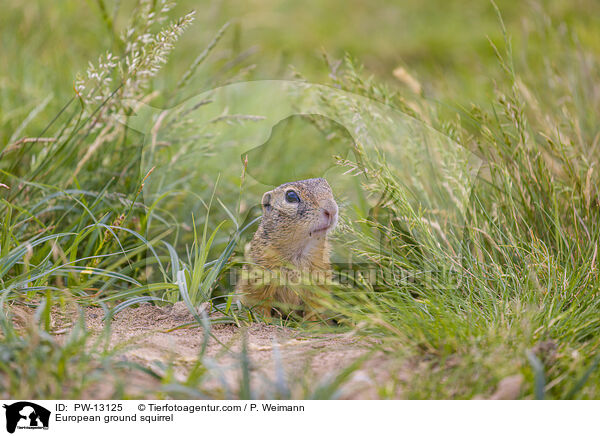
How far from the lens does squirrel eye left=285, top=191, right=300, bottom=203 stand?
8.34 feet

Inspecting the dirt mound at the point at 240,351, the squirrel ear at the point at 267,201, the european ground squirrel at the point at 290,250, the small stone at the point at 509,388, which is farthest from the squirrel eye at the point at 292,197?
the small stone at the point at 509,388

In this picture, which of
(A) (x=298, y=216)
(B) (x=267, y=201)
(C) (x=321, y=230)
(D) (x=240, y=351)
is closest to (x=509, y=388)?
(D) (x=240, y=351)

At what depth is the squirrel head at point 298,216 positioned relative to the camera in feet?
8.13

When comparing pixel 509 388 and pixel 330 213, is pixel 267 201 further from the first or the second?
pixel 509 388

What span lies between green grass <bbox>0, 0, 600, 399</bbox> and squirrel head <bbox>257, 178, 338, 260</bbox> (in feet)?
0.40

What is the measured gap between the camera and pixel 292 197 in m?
2.56

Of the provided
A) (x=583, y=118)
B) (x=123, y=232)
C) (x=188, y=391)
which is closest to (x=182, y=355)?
(x=188, y=391)

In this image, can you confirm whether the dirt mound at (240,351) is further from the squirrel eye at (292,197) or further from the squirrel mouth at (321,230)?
the squirrel eye at (292,197)

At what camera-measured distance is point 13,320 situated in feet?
7.14
